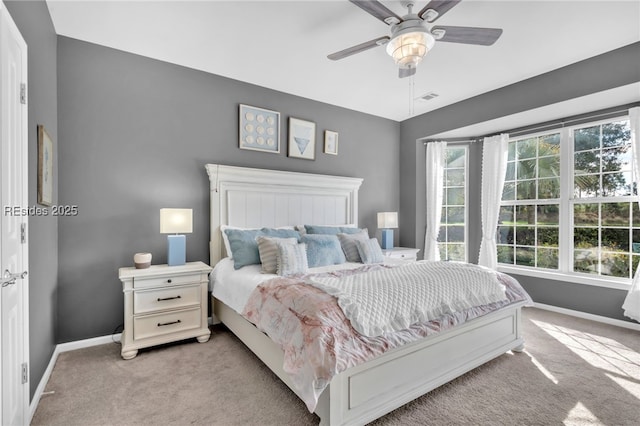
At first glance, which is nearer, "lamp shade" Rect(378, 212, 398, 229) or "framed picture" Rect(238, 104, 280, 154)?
"framed picture" Rect(238, 104, 280, 154)

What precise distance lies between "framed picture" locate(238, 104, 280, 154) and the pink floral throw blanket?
2.11 meters

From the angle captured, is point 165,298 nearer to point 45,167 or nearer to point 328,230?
point 45,167

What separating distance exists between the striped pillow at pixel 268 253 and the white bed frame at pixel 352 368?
475 mm

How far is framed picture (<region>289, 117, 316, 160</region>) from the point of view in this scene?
4086 mm

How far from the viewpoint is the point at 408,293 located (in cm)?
204

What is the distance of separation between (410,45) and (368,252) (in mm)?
1988

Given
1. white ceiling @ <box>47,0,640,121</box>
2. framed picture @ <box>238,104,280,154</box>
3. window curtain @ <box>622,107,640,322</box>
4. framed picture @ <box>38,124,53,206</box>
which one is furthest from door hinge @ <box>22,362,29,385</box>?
window curtain @ <box>622,107,640,322</box>

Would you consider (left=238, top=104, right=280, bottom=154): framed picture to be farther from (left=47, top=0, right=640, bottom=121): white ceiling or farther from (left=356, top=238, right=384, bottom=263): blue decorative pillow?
(left=356, top=238, right=384, bottom=263): blue decorative pillow

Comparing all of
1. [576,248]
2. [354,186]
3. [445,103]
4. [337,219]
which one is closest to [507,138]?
[445,103]

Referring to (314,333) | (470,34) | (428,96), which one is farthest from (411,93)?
(314,333)

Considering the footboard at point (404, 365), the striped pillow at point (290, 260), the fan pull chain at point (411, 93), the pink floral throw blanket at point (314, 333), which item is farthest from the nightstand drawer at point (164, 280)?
the fan pull chain at point (411, 93)

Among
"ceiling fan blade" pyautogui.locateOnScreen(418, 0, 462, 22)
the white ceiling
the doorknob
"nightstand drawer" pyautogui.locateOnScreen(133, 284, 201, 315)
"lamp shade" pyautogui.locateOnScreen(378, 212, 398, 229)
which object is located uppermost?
the white ceiling

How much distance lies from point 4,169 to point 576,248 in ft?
17.6

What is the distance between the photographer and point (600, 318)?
3.55m
